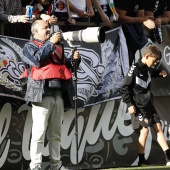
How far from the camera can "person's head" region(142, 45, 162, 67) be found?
10.5 metres

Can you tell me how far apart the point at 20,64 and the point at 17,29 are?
59 cm

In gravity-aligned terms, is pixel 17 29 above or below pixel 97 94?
above

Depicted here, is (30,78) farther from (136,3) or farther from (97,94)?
(136,3)

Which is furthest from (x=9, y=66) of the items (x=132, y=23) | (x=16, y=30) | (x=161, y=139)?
(x=161, y=139)

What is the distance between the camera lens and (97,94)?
10719mm

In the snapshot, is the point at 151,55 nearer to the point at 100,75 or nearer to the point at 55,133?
the point at 100,75

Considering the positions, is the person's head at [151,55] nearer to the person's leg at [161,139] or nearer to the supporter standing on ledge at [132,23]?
the supporter standing on ledge at [132,23]

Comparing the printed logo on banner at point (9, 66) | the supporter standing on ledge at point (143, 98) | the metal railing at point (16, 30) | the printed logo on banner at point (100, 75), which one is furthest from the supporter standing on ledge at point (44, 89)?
the supporter standing on ledge at point (143, 98)

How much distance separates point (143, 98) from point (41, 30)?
7.14 ft

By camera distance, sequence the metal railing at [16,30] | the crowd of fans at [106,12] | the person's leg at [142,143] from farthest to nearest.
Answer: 1. the person's leg at [142,143]
2. the crowd of fans at [106,12]
3. the metal railing at [16,30]

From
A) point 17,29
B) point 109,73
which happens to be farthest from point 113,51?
point 17,29

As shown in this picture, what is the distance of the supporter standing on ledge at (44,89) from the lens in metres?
9.15

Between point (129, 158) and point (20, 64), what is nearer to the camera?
point (20, 64)

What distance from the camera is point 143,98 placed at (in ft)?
35.1
